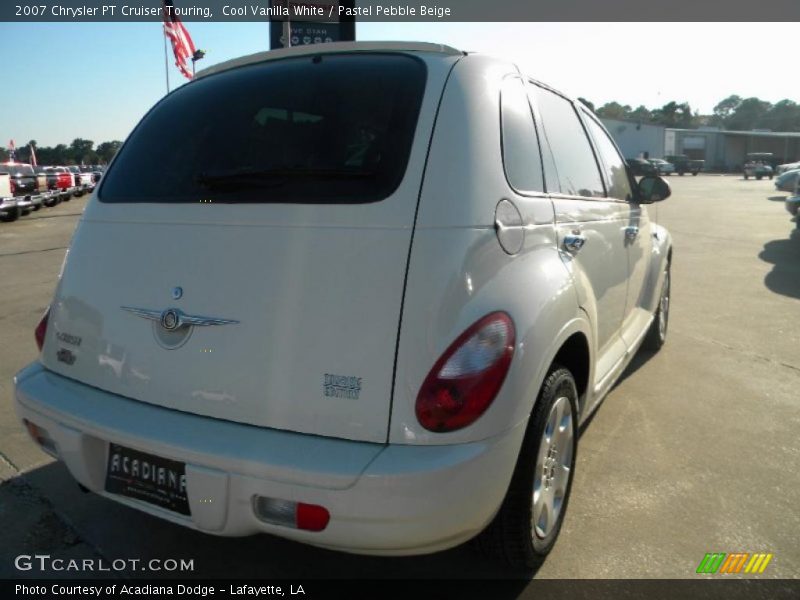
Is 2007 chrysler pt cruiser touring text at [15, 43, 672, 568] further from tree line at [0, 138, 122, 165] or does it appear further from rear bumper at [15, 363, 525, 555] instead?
tree line at [0, 138, 122, 165]

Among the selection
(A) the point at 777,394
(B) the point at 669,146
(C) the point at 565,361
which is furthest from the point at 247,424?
(B) the point at 669,146

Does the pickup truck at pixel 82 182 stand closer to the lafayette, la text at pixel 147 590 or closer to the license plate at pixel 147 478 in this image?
the lafayette, la text at pixel 147 590

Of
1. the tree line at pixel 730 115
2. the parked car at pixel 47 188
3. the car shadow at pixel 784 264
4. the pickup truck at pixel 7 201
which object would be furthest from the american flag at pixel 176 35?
the tree line at pixel 730 115

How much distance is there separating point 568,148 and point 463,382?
1599 mm

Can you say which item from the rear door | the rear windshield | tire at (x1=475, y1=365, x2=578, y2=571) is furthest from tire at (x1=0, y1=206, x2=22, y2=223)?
tire at (x1=475, y1=365, x2=578, y2=571)

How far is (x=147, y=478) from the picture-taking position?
2.02 meters

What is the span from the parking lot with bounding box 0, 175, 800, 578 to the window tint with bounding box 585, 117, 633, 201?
1358 millimetres

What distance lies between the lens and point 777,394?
4.27 m

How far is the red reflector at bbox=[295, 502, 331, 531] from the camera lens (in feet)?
5.87

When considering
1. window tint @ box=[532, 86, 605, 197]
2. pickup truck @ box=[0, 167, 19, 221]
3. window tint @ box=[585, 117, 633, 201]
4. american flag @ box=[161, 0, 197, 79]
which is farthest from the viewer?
pickup truck @ box=[0, 167, 19, 221]

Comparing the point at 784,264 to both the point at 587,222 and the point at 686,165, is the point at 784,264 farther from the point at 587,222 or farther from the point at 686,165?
the point at 686,165

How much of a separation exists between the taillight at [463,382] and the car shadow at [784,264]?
6.81 meters

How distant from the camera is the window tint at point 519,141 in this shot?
2229 mm

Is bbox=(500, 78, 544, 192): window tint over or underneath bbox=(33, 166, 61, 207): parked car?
over
